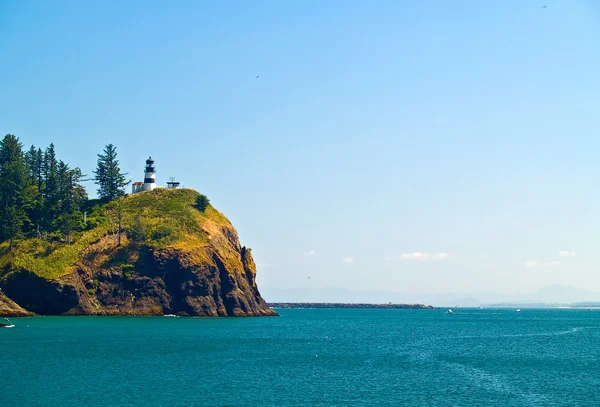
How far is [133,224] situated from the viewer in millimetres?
135625

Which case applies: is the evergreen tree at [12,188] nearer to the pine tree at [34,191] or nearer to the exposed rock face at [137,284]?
the pine tree at [34,191]

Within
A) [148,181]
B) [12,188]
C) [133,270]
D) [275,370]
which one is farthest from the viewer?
[148,181]

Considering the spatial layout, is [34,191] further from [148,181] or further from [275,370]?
[275,370]

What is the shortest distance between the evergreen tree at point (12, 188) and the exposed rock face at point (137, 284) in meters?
13.1

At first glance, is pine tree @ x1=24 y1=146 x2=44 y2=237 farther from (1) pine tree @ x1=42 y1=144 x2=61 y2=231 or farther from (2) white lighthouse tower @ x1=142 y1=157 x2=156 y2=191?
(2) white lighthouse tower @ x1=142 y1=157 x2=156 y2=191

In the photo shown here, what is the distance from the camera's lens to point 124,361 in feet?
211

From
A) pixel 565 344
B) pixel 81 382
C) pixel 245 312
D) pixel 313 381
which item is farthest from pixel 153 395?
pixel 245 312

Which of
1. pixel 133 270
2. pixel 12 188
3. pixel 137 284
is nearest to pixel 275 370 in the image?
pixel 137 284

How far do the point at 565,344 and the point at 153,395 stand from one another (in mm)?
73535

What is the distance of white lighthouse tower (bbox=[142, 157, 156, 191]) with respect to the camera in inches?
6407

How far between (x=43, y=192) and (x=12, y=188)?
12971mm

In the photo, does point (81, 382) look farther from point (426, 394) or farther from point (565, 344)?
point (565, 344)

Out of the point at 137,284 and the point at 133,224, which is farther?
the point at 133,224

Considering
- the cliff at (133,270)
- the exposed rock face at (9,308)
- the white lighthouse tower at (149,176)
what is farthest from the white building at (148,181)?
the exposed rock face at (9,308)
